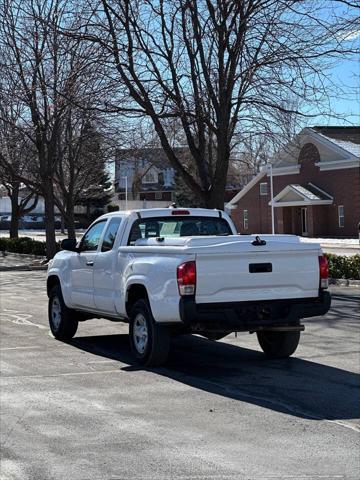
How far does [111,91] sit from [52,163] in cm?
1180

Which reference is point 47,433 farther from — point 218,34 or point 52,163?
point 52,163

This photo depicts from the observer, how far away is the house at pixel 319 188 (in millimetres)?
51656

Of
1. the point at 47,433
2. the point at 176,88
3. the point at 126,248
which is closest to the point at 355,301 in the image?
the point at 176,88

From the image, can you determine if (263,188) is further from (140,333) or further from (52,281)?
(140,333)

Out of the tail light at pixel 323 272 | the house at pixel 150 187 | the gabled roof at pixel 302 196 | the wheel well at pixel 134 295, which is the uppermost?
the house at pixel 150 187

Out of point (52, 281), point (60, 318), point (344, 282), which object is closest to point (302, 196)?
point (344, 282)

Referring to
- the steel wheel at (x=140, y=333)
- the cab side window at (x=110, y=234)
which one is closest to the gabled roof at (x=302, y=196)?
the cab side window at (x=110, y=234)

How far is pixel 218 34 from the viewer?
19.4 m

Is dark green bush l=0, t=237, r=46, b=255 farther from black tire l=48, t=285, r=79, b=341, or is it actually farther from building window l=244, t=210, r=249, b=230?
building window l=244, t=210, r=249, b=230

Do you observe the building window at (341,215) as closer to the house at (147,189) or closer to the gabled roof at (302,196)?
the gabled roof at (302,196)

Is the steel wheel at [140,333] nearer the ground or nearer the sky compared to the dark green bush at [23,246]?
nearer the ground

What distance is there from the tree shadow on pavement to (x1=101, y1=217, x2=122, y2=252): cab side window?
1.51 meters

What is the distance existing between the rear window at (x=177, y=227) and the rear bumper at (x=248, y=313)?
186 cm

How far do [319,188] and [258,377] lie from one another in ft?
156
